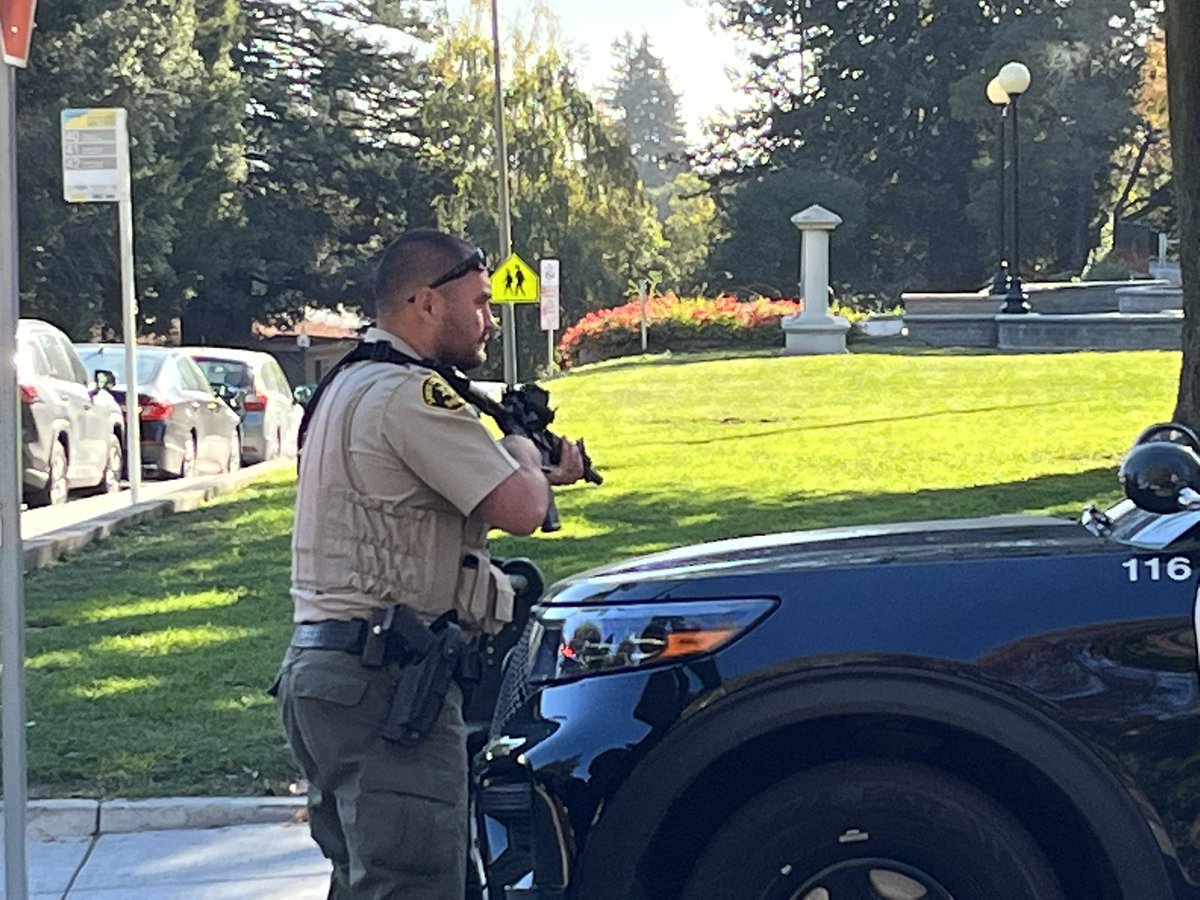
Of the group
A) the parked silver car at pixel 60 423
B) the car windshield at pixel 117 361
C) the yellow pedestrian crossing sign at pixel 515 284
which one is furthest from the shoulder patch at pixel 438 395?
the yellow pedestrian crossing sign at pixel 515 284

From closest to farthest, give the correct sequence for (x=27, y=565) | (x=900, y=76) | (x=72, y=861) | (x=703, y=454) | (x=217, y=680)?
(x=72, y=861), (x=217, y=680), (x=27, y=565), (x=703, y=454), (x=900, y=76)

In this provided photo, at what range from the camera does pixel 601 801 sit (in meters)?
3.37

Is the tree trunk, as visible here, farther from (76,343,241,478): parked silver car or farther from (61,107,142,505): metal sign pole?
(76,343,241,478): parked silver car

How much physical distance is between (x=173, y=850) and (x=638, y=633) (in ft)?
8.83

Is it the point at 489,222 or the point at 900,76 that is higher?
the point at 900,76

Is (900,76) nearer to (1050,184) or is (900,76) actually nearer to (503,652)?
(1050,184)

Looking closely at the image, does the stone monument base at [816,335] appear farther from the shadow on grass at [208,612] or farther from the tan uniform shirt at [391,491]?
the tan uniform shirt at [391,491]

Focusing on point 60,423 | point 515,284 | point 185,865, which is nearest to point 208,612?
point 185,865

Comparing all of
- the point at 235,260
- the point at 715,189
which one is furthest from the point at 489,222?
the point at 715,189

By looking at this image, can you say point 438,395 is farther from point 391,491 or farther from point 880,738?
point 880,738

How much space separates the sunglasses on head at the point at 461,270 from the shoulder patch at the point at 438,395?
0.20m

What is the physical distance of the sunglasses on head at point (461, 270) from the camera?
3475 mm

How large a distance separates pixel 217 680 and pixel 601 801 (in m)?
4.51

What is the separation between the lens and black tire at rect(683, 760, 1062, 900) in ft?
10.8
